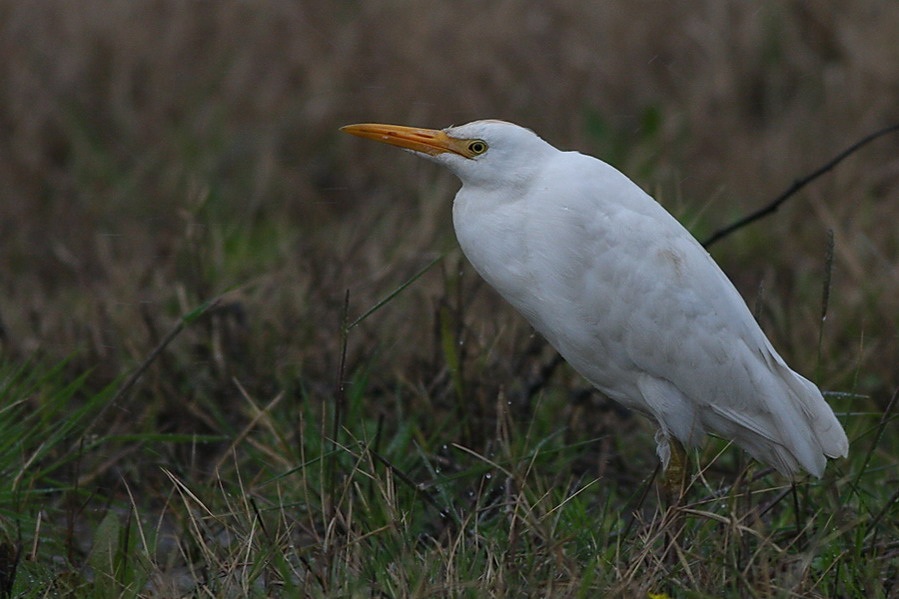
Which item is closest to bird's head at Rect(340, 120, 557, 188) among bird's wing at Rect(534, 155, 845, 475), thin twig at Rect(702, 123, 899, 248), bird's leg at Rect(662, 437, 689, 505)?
bird's wing at Rect(534, 155, 845, 475)

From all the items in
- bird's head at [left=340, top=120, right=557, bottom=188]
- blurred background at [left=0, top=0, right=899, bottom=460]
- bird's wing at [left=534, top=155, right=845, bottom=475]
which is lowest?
blurred background at [left=0, top=0, right=899, bottom=460]

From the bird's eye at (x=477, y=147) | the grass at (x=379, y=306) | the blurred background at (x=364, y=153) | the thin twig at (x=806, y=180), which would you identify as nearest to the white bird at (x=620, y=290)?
the bird's eye at (x=477, y=147)

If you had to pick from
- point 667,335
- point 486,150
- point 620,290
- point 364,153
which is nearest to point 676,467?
point 667,335

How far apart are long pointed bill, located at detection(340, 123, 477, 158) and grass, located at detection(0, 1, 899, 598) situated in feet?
1.67

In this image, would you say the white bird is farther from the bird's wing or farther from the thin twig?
the thin twig

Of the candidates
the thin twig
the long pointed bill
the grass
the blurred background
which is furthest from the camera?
the blurred background

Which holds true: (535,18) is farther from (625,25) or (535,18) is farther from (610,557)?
(610,557)

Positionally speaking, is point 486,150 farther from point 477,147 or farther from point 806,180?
point 806,180

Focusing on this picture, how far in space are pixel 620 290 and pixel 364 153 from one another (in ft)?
11.3

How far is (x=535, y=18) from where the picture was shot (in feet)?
20.9

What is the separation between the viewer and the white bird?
2.39m

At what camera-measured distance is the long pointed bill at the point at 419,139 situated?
244 cm

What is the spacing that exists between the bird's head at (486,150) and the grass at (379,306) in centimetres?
45

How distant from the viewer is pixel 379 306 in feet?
7.14
